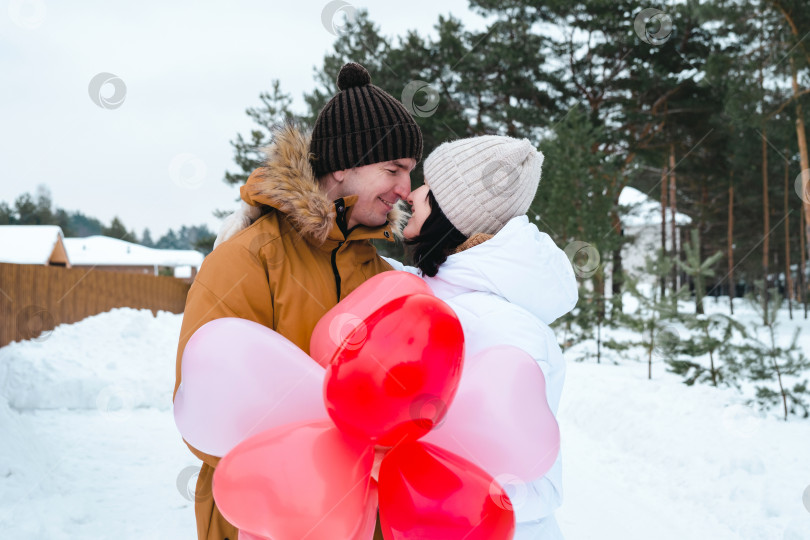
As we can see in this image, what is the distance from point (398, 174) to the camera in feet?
6.80

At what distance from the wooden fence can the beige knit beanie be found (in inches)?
364

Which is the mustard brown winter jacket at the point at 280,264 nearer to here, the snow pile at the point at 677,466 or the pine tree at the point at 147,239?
the snow pile at the point at 677,466

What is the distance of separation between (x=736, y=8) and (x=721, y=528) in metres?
14.3

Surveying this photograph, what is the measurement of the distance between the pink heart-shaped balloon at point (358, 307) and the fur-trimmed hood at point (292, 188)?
348mm

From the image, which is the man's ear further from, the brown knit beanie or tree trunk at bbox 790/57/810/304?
tree trunk at bbox 790/57/810/304

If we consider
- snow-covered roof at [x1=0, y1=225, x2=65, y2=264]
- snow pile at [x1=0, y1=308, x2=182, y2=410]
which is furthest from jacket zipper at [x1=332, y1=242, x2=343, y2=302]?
snow-covered roof at [x1=0, y1=225, x2=65, y2=264]

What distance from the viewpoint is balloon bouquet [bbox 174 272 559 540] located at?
3.49ft

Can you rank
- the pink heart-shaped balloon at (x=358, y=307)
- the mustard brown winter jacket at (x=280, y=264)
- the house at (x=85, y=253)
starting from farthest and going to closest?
the house at (x=85, y=253)
the mustard brown winter jacket at (x=280, y=264)
the pink heart-shaped balloon at (x=358, y=307)

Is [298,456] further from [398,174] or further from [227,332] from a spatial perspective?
[398,174]

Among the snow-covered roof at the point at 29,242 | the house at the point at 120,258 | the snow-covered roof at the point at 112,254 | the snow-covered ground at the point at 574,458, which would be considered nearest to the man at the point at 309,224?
the snow-covered ground at the point at 574,458

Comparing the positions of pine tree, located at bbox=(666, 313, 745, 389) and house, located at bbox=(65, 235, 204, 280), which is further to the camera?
house, located at bbox=(65, 235, 204, 280)

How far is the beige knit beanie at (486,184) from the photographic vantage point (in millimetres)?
1974

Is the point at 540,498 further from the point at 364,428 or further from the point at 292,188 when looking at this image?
the point at 292,188

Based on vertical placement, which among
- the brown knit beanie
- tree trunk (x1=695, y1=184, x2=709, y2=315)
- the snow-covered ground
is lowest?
the snow-covered ground
